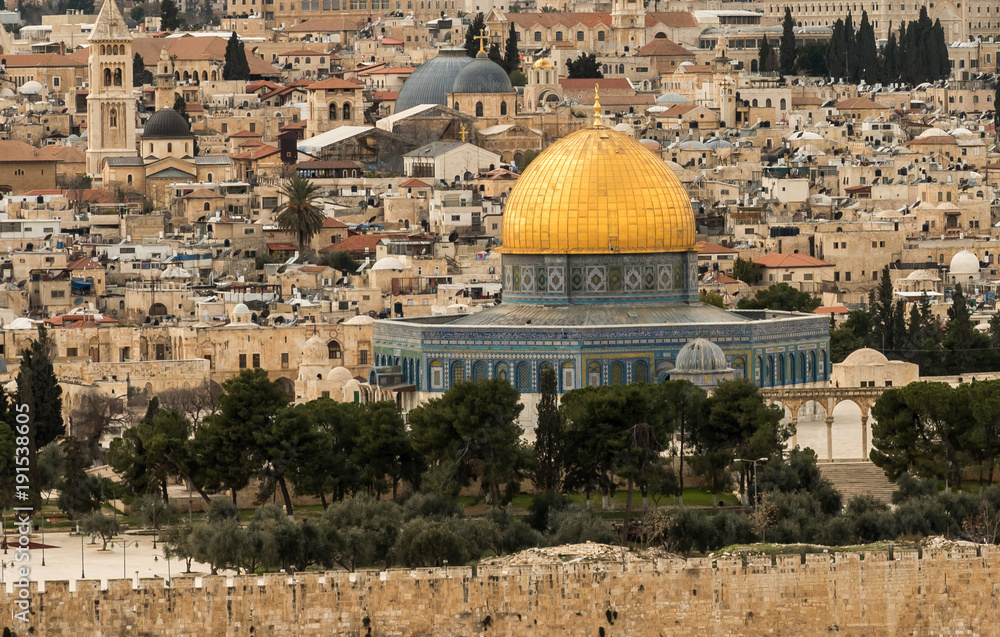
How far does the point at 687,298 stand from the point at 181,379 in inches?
515

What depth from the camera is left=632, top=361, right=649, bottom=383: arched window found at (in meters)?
60.3

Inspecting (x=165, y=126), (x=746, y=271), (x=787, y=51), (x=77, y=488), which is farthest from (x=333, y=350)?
(x=787, y=51)

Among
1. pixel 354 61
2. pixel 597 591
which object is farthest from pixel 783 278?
pixel 354 61

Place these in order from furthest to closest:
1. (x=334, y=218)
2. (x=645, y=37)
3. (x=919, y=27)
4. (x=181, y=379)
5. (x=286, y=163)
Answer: (x=645, y=37)
(x=919, y=27)
(x=286, y=163)
(x=334, y=218)
(x=181, y=379)

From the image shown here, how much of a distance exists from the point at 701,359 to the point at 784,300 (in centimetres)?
1820

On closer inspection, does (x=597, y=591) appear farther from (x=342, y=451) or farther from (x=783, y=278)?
(x=783, y=278)

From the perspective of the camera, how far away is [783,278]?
8738 cm

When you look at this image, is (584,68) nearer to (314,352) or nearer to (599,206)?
(314,352)

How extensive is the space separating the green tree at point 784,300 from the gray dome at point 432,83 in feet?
129

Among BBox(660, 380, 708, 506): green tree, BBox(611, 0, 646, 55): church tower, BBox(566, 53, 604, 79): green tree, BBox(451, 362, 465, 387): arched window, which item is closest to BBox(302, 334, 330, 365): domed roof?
BBox(451, 362, 465, 387): arched window

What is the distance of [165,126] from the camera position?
374 feet

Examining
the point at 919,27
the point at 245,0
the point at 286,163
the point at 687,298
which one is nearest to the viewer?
the point at 687,298

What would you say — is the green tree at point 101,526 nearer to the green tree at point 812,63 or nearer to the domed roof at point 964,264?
the domed roof at point 964,264

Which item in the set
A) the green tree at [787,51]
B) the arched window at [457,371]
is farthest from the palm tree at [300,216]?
→ the green tree at [787,51]
